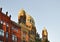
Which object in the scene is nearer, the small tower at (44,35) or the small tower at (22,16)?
the small tower at (22,16)

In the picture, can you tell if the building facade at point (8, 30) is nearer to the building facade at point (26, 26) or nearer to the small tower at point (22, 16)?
the building facade at point (26, 26)

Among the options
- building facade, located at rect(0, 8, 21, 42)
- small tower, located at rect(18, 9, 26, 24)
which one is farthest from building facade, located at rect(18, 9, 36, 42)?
building facade, located at rect(0, 8, 21, 42)

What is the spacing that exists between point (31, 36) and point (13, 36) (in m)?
13.5

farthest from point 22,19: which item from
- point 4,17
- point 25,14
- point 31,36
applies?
point 4,17

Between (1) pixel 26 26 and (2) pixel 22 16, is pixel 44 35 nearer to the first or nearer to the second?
(1) pixel 26 26

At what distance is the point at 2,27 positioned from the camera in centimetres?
6375

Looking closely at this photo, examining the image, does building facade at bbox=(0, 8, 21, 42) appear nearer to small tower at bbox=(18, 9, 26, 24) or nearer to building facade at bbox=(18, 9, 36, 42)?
building facade at bbox=(18, 9, 36, 42)

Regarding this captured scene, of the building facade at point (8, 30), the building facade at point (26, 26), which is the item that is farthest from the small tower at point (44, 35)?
the building facade at point (8, 30)

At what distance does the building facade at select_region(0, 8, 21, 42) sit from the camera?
6366 centimetres

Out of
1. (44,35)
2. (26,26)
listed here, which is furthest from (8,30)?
(44,35)

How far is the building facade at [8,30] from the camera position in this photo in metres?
63.7

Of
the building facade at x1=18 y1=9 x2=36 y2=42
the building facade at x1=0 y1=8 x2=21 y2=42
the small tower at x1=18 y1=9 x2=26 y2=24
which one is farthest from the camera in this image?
the small tower at x1=18 y1=9 x2=26 y2=24

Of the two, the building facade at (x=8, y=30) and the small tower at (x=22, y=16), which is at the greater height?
the small tower at (x=22, y=16)

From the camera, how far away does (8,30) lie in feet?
219
